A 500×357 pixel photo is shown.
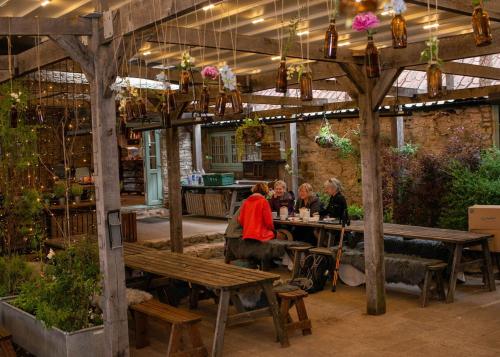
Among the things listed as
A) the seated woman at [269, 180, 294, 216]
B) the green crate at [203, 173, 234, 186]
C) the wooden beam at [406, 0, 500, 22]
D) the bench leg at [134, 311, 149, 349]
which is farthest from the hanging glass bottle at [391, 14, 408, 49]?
the green crate at [203, 173, 234, 186]

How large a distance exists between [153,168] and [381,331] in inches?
415

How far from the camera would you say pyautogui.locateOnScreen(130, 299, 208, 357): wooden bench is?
5.35 meters

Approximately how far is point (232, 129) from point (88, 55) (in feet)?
40.1

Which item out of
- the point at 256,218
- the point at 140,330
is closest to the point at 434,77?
the point at 140,330

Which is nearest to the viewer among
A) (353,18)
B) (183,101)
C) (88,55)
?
(353,18)

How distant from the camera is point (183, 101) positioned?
970cm

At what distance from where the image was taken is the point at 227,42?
5785mm

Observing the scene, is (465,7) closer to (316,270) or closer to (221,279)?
(221,279)

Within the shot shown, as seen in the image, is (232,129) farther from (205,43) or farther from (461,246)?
(205,43)

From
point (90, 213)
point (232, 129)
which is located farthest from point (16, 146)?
point (232, 129)

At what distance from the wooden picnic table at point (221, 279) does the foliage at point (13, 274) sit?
109cm

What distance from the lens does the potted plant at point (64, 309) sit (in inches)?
201

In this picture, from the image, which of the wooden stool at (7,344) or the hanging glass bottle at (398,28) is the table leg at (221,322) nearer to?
the wooden stool at (7,344)

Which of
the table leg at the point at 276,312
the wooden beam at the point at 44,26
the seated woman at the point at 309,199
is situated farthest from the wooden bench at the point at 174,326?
the seated woman at the point at 309,199
